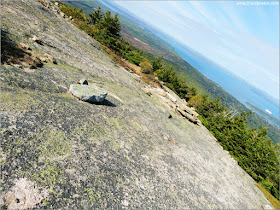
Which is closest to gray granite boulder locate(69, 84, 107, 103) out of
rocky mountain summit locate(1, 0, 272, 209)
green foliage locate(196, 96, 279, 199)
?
rocky mountain summit locate(1, 0, 272, 209)

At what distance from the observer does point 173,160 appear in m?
10.5

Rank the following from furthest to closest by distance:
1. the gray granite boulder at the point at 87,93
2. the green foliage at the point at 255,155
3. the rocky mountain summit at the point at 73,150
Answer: the green foliage at the point at 255,155 < the gray granite boulder at the point at 87,93 < the rocky mountain summit at the point at 73,150

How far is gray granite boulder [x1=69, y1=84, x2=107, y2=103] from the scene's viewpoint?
31.2 feet

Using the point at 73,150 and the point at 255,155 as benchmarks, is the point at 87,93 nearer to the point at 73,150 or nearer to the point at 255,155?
the point at 73,150

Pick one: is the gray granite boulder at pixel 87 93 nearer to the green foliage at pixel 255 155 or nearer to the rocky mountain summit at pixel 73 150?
the rocky mountain summit at pixel 73 150

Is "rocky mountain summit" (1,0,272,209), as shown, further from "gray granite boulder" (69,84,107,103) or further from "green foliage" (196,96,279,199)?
"green foliage" (196,96,279,199)

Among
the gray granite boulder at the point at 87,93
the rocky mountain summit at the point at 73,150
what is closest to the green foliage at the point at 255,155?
the rocky mountain summit at the point at 73,150

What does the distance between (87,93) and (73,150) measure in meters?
4.87

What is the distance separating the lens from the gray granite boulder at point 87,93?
9508 millimetres

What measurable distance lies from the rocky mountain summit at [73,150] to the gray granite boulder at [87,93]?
0.35 m

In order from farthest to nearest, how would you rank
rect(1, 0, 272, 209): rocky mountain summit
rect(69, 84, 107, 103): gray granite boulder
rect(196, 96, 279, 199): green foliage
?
1. rect(196, 96, 279, 199): green foliage
2. rect(69, 84, 107, 103): gray granite boulder
3. rect(1, 0, 272, 209): rocky mountain summit

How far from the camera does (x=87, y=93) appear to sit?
32.2ft

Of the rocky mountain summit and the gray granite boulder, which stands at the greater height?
the gray granite boulder

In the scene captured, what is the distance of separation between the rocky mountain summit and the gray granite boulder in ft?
1.16
